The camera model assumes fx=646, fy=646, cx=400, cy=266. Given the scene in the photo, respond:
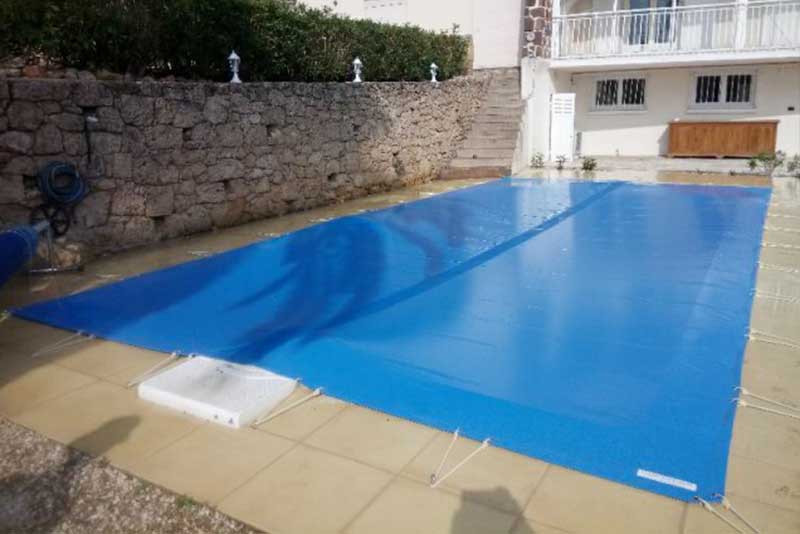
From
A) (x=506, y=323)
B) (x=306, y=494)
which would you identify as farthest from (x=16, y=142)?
(x=306, y=494)

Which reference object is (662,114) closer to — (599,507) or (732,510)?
(732,510)

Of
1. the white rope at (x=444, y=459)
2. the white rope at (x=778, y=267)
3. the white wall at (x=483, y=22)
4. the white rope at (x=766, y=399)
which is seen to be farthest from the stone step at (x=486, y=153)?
the white rope at (x=444, y=459)

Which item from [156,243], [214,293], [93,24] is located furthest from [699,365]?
[93,24]

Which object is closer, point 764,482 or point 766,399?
point 764,482

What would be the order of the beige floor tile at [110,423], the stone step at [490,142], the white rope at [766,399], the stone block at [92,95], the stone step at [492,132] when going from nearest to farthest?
the beige floor tile at [110,423] < the white rope at [766,399] < the stone block at [92,95] < the stone step at [490,142] < the stone step at [492,132]

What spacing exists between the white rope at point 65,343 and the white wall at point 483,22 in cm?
1333

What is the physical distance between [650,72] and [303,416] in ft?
51.9

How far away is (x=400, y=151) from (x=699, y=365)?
8.72m

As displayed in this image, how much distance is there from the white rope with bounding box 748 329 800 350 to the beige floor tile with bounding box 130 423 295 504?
10.3 feet

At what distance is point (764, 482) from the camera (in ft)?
8.91

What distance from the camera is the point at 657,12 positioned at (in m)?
15.5

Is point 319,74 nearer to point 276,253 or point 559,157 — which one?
point 276,253

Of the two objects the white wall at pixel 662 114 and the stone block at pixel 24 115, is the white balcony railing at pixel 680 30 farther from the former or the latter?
the stone block at pixel 24 115

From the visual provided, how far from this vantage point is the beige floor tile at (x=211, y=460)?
109 inches
